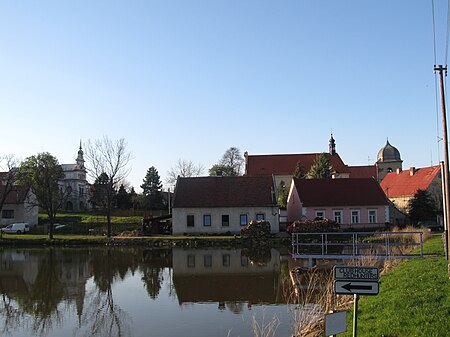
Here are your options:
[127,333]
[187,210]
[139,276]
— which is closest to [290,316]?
[127,333]

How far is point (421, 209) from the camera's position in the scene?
46625mm

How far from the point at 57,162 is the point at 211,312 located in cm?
5824

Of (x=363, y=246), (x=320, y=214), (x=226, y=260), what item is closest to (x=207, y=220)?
(x=320, y=214)

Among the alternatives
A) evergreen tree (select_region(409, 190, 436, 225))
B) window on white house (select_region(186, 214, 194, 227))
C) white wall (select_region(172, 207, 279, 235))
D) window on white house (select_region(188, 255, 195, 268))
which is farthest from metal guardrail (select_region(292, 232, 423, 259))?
evergreen tree (select_region(409, 190, 436, 225))

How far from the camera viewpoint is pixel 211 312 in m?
14.0

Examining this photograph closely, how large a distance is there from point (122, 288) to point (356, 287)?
15.1 meters

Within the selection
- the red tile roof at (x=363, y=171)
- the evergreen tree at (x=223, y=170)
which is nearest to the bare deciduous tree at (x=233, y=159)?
the evergreen tree at (x=223, y=170)

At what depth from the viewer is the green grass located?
7.99 metres

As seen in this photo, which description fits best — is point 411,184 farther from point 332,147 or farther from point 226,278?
point 226,278

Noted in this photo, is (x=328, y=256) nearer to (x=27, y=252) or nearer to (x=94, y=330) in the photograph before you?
(x=94, y=330)

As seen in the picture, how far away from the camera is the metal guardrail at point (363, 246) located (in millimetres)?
20234

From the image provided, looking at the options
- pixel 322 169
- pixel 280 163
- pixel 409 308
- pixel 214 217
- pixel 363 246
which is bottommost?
pixel 363 246

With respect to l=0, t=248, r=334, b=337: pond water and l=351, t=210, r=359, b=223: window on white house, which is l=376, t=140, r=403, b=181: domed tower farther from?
l=0, t=248, r=334, b=337: pond water

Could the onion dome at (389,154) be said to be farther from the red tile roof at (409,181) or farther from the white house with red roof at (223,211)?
the white house with red roof at (223,211)
